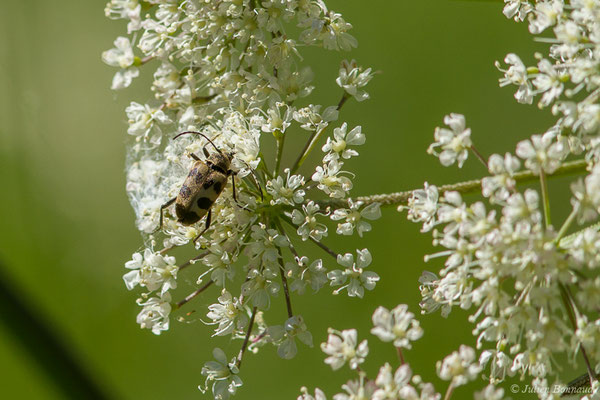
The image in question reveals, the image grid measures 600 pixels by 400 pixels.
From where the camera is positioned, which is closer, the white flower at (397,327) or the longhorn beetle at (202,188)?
the white flower at (397,327)

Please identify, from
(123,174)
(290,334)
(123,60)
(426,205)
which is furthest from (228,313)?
(123,174)

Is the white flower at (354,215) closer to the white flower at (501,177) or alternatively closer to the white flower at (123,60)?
the white flower at (501,177)

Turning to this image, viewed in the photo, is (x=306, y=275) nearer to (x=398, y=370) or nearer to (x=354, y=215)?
(x=354, y=215)

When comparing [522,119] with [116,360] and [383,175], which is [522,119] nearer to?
[383,175]

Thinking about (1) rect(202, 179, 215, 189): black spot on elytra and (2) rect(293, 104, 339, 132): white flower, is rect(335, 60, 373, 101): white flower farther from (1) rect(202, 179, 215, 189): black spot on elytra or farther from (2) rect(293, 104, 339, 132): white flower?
(1) rect(202, 179, 215, 189): black spot on elytra

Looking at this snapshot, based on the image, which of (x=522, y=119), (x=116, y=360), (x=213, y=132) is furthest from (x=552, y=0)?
(x=116, y=360)

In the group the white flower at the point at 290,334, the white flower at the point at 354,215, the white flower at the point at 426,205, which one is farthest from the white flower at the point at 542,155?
the white flower at the point at 290,334
